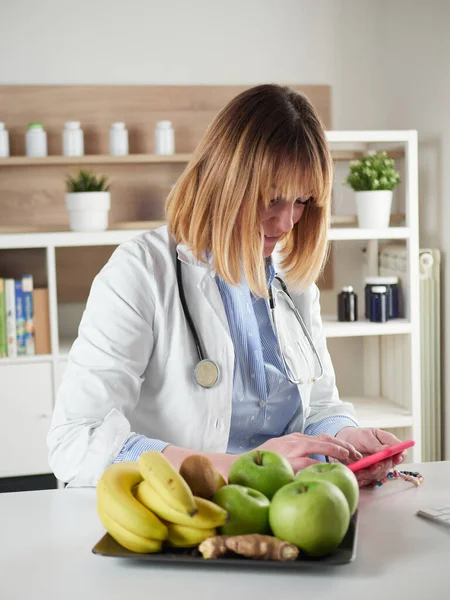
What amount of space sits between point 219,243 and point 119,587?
753 millimetres

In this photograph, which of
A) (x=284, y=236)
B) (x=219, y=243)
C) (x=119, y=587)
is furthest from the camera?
(x=284, y=236)

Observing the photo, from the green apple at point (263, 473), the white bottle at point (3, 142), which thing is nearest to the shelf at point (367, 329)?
the white bottle at point (3, 142)

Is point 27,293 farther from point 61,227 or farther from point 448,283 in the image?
point 448,283

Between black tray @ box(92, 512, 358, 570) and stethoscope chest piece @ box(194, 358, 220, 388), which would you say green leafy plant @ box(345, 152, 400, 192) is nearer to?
stethoscope chest piece @ box(194, 358, 220, 388)

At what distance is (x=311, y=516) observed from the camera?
34.6 inches

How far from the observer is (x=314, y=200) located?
1.58m

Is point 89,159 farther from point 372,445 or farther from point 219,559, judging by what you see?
point 219,559

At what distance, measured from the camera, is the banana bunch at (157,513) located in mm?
908

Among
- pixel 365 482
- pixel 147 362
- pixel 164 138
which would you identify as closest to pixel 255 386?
pixel 147 362

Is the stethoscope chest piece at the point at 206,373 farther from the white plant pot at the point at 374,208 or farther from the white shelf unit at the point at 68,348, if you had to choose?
the white plant pot at the point at 374,208

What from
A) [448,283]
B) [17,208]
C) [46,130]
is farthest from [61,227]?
[448,283]

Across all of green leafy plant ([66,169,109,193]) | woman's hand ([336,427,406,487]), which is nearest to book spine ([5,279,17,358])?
green leafy plant ([66,169,109,193])

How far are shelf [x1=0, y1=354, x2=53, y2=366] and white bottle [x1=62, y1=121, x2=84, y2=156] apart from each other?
2.47ft

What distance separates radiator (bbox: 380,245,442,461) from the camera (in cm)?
300
